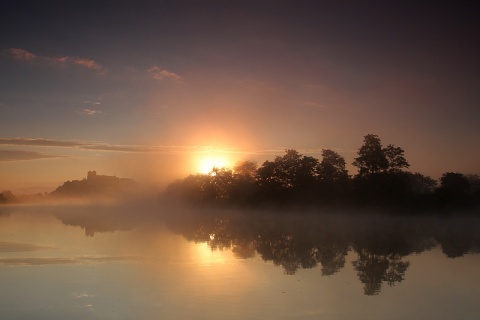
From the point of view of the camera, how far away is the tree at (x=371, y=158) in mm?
62344

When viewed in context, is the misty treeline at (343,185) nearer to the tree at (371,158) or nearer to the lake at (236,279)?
the tree at (371,158)

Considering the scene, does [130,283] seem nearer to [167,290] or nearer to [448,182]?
[167,290]

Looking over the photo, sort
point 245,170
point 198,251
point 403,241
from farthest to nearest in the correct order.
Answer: point 245,170 < point 403,241 < point 198,251

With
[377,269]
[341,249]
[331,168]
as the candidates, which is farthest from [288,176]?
[377,269]

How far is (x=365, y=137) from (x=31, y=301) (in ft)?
186

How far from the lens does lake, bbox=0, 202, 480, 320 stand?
12.6 metres

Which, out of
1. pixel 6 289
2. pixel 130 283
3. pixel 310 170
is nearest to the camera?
pixel 6 289

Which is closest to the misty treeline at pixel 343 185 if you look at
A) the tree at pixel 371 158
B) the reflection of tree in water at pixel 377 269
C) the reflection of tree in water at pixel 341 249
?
the tree at pixel 371 158

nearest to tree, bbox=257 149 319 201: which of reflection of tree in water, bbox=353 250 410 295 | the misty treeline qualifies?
the misty treeline

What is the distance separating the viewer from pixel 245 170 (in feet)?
291

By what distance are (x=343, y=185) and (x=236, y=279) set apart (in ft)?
167

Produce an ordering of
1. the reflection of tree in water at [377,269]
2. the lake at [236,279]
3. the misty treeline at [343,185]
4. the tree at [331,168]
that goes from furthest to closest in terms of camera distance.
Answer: the tree at [331,168], the misty treeline at [343,185], the reflection of tree in water at [377,269], the lake at [236,279]

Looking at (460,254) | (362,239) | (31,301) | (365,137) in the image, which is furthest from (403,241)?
(365,137)

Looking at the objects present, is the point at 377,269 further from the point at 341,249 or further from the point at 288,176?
the point at 288,176
